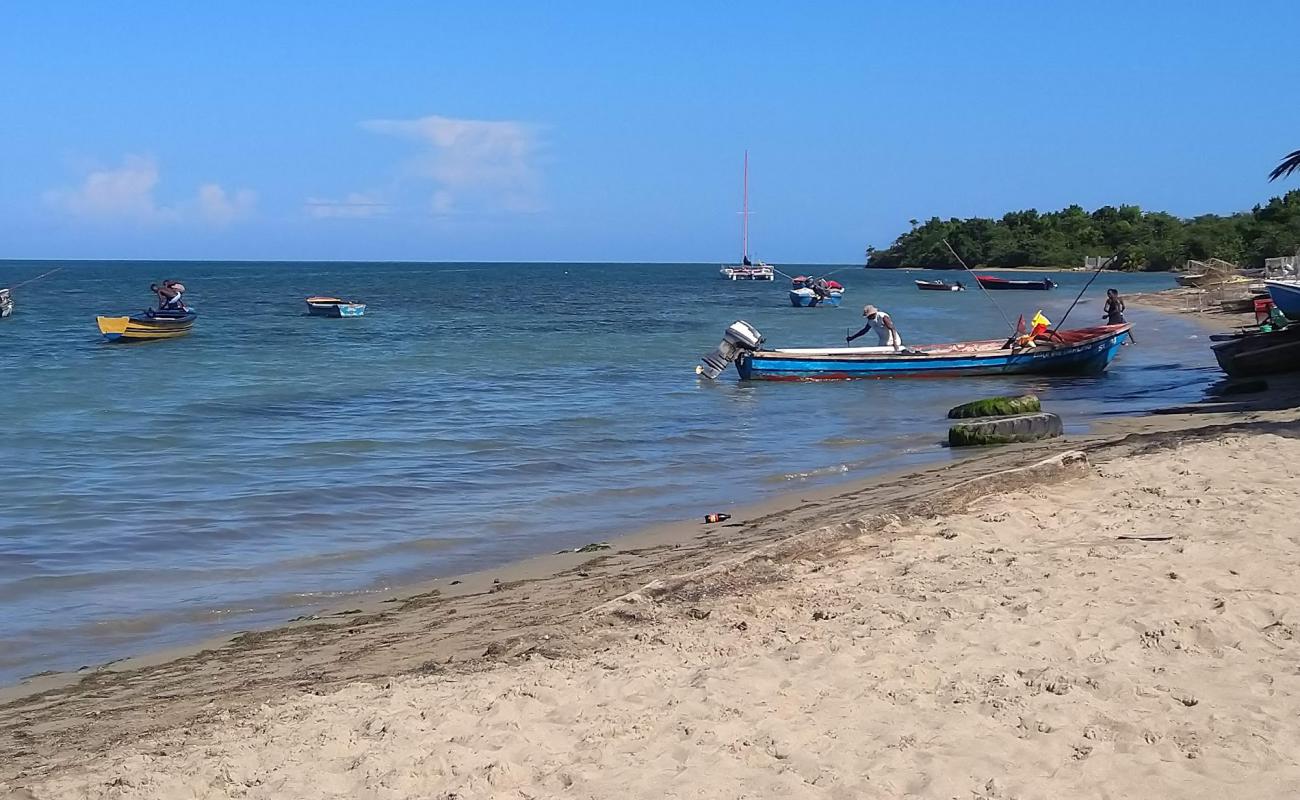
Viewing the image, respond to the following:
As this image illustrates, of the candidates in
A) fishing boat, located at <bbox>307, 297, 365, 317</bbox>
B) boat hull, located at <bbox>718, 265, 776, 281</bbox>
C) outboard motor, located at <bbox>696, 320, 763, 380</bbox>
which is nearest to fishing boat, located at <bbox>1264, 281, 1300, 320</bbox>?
outboard motor, located at <bbox>696, 320, 763, 380</bbox>

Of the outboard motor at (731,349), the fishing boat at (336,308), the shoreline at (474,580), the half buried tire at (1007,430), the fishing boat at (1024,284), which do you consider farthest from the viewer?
the fishing boat at (1024,284)

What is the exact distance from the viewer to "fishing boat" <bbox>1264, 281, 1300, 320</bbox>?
19.4 m

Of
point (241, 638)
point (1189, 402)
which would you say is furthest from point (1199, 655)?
point (1189, 402)

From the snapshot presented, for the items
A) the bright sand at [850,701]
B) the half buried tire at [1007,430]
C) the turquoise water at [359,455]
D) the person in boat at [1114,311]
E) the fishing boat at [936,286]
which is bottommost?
the turquoise water at [359,455]

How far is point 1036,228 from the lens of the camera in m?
130

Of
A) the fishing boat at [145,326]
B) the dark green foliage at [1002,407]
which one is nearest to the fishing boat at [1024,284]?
the fishing boat at [145,326]

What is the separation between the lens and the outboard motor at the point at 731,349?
79.0 feet

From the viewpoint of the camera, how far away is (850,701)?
5.17 meters

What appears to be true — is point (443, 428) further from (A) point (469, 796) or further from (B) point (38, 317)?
(B) point (38, 317)

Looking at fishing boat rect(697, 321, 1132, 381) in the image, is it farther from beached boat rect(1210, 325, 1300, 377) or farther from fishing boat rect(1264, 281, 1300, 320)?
beached boat rect(1210, 325, 1300, 377)

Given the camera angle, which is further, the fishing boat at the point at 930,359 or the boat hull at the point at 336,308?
the boat hull at the point at 336,308

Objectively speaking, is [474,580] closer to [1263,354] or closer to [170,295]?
[1263,354]

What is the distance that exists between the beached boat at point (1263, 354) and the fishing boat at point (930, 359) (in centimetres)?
408

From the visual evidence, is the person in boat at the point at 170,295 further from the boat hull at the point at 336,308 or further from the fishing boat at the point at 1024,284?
the fishing boat at the point at 1024,284
